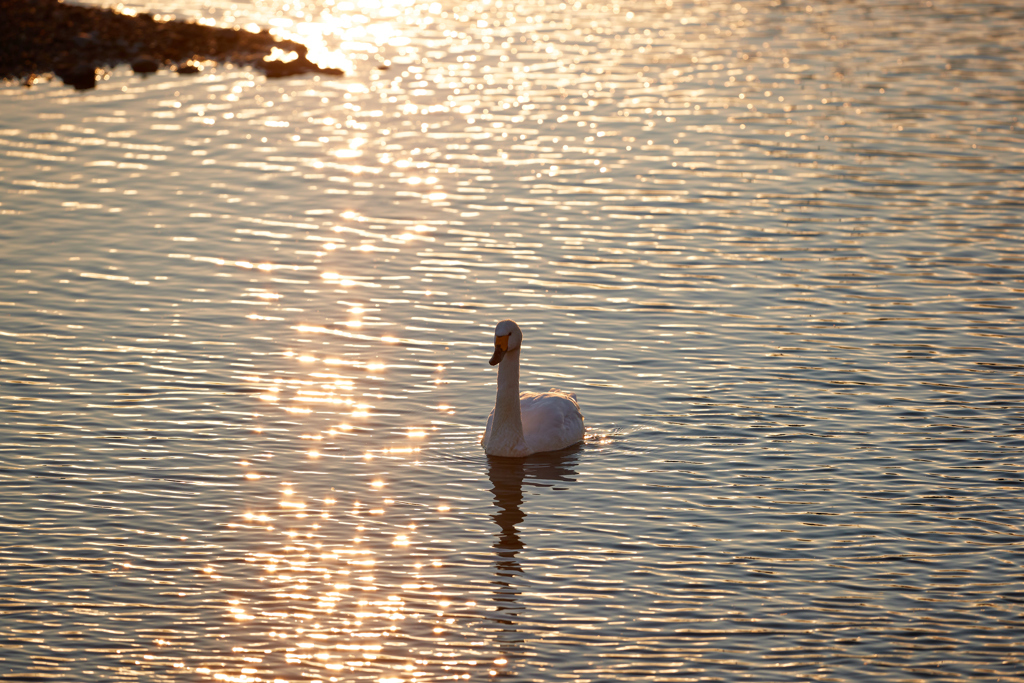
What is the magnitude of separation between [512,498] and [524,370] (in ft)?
13.7

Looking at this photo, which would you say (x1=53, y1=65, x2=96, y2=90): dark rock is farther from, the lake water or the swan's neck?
the swan's neck

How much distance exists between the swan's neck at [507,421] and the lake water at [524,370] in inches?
9.9

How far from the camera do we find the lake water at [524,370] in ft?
44.9

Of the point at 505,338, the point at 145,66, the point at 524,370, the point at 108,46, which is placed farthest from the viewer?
the point at 108,46

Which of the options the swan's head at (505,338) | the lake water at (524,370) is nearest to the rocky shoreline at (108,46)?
the lake water at (524,370)

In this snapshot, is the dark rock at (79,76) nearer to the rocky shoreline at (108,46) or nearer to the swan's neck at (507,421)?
the rocky shoreline at (108,46)

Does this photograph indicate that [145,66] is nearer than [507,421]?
No

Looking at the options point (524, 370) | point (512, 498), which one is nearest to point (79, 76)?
point (524, 370)

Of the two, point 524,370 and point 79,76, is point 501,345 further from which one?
point 79,76

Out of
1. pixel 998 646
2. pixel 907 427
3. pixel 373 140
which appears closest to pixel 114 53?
pixel 373 140

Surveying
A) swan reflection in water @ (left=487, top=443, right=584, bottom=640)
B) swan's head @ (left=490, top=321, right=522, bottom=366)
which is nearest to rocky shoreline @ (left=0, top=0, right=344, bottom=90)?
swan's head @ (left=490, top=321, right=522, bottom=366)

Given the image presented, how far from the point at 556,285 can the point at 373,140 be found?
404 inches

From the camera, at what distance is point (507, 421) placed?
17797 millimetres

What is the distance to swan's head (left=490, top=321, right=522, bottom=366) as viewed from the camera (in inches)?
704
